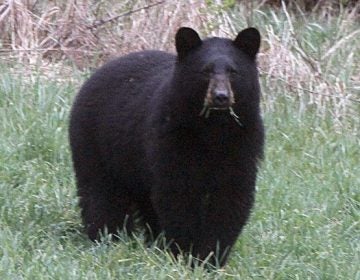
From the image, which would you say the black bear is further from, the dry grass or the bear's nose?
the dry grass

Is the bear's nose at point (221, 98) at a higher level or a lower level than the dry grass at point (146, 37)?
lower

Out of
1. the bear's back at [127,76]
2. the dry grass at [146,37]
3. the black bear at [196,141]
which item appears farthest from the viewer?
the dry grass at [146,37]

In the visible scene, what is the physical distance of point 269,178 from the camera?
293 inches

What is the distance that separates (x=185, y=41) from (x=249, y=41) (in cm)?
36

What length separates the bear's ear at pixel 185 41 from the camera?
580cm

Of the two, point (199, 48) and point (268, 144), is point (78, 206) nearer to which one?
point (199, 48)

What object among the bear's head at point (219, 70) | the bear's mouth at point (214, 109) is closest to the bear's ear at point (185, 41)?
the bear's head at point (219, 70)

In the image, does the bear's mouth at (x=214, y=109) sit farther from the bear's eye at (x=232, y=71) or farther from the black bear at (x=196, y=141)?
the bear's eye at (x=232, y=71)

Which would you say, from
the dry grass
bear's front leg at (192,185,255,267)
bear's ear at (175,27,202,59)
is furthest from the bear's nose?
the dry grass

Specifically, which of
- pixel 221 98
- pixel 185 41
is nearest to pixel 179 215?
pixel 221 98

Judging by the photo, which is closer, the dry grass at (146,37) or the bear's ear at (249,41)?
the bear's ear at (249,41)

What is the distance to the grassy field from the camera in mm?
5766

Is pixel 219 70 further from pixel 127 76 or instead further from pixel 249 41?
pixel 127 76

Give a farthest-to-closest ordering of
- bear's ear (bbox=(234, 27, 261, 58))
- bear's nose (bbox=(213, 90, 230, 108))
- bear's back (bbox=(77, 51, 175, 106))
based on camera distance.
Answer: bear's back (bbox=(77, 51, 175, 106)) < bear's ear (bbox=(234, 27, 261, 58)) < bear's nose (bbox=(213, 90, 230, 108))
